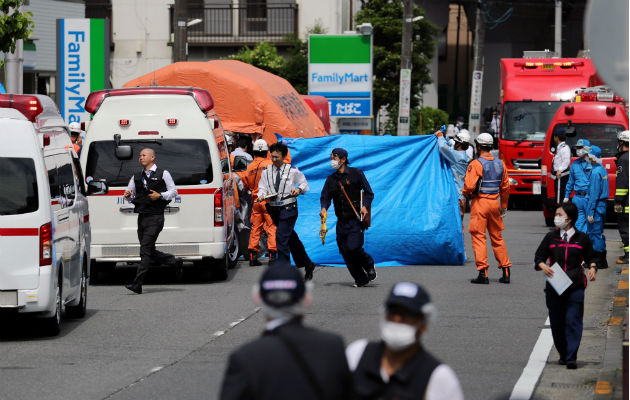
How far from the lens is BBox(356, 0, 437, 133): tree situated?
1925 inches

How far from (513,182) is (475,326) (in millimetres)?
16276

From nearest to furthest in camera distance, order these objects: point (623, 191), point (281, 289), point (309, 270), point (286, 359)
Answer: point (286, 359)
point (281, 289)
point (309, 270)
point (623, 191)

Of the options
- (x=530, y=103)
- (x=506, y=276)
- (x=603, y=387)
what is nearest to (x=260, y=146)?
(x=506, y=276)

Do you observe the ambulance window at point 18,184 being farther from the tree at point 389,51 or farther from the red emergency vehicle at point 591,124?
the tree at point 389,51

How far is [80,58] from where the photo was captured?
2336 centimetres

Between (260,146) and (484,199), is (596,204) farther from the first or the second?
(260,146)

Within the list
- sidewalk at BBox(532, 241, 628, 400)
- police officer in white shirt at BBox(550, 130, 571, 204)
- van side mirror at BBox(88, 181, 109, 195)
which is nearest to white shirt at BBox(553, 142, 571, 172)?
police officer in white shirt at BBox(550, 130, 571, 204)

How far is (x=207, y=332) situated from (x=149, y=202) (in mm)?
3353

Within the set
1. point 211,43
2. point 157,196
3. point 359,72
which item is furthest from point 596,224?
point 211,43

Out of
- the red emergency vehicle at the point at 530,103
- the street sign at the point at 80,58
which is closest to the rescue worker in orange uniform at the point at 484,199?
the street sign at the point at 80,58

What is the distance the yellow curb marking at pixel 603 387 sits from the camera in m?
9.04

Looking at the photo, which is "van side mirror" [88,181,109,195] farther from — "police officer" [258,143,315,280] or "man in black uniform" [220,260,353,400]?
"man in black uniform" [220,260,353,400]

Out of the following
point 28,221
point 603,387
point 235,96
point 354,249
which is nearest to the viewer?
point 603,387

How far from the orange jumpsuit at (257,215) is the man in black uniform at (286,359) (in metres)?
13.1
